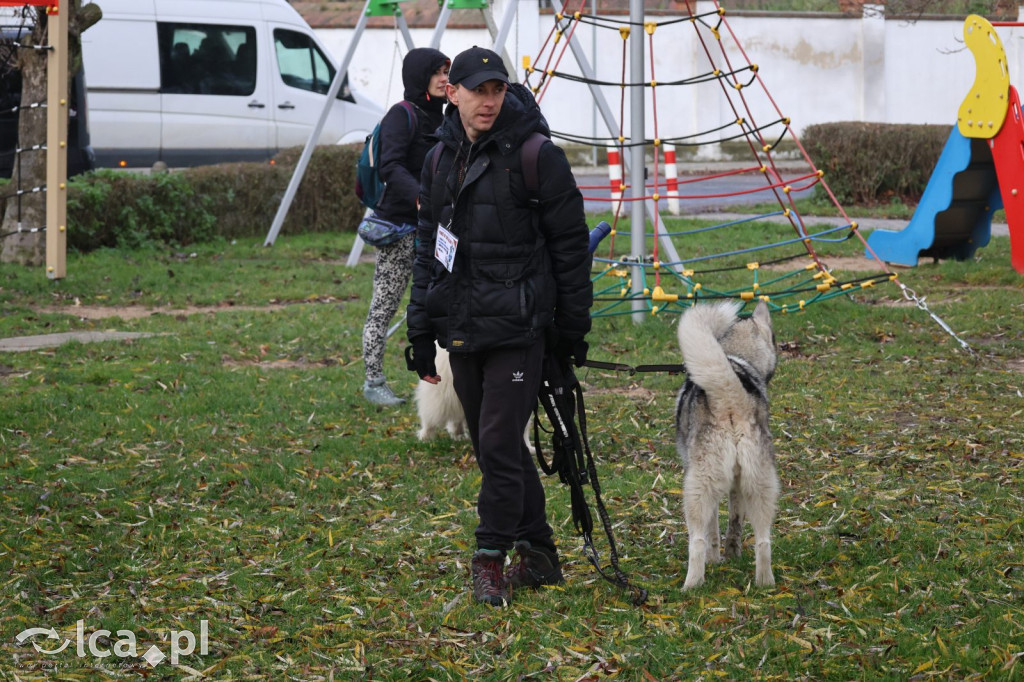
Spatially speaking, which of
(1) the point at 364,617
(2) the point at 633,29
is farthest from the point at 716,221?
(1) the point at 364,617

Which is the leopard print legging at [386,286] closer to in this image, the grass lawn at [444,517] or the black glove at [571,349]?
the grass lawn at [444,517]

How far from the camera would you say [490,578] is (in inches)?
165

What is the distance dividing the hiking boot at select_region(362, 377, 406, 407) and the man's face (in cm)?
337

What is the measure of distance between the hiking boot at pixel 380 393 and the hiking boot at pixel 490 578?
3042 millimetres

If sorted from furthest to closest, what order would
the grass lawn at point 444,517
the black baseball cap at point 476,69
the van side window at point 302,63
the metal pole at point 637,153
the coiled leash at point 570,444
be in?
the van side window at point 302,63 → the metal pole at point 637,153 → the coiled leash at point 570,444 → the black baseball cap at point 476,69 → the grass lawn at point 444,517

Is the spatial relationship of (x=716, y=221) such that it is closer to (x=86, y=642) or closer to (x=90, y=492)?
(x=90, y=492)

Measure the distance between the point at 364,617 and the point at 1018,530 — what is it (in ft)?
8.61

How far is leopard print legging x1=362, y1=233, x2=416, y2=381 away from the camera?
6.84 metres

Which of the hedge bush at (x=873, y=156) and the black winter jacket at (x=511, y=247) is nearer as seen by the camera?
the black winter jacket at (x=511, y=247)

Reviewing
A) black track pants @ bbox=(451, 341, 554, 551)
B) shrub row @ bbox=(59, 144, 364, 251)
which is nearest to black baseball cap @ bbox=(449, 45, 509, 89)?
black track pants @ bbox=(451, 341, 554, 551)

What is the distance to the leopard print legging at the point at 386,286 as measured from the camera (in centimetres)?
684

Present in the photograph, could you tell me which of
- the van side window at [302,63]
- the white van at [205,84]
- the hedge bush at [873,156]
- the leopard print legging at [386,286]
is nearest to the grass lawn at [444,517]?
the leopard print legging at [386,286]

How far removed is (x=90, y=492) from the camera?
553 cm

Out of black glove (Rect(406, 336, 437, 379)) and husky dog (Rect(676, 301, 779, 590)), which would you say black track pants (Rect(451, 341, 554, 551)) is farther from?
husky dog (Rect(676, 301, 779, 590))
